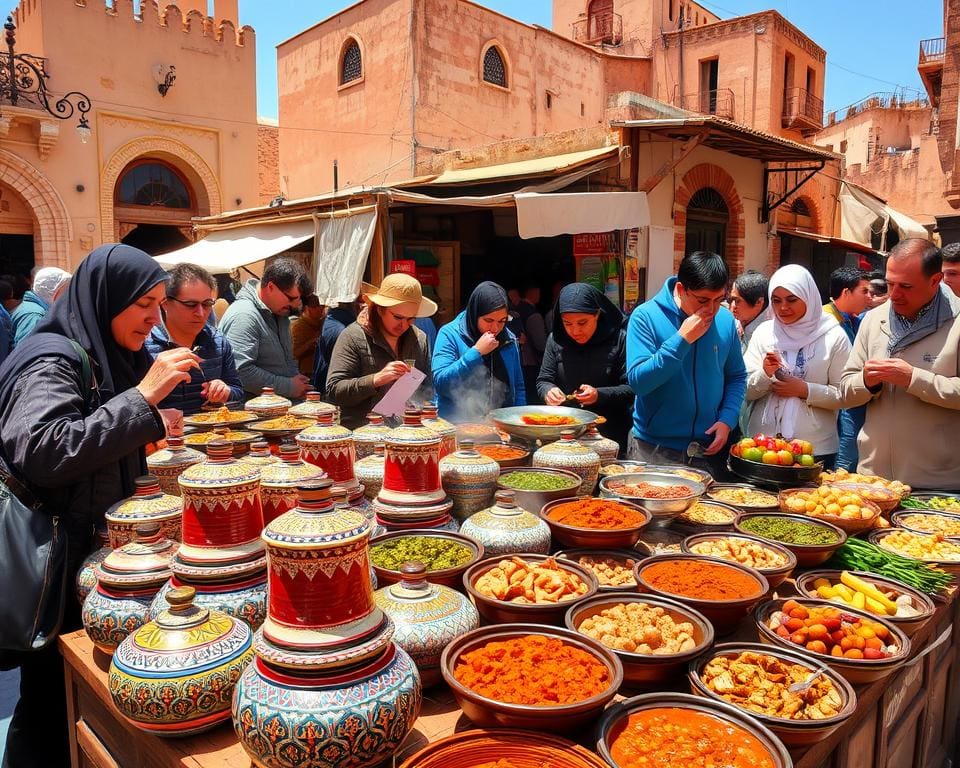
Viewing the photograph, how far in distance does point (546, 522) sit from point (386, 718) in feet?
3.52

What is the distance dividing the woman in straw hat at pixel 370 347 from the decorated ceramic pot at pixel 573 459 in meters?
1.10

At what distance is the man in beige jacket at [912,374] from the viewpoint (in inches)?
121

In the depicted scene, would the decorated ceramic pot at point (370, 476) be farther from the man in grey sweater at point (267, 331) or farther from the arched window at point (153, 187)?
the arched window at point (153, 187)

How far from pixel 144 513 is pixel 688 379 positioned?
260 cm

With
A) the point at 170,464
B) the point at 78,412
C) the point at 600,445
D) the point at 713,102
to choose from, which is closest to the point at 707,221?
the point at 600,445

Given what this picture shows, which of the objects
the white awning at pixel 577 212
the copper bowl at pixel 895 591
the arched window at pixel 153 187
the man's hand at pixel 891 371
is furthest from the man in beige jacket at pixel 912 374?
the arched window at pixel 153 187

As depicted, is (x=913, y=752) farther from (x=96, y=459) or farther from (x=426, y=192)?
(x=426, y=192)

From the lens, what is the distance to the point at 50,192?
514 inches

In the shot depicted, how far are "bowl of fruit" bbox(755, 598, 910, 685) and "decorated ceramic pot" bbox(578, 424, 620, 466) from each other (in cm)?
115

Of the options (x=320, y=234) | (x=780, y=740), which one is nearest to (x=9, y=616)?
(x=780, y=740)

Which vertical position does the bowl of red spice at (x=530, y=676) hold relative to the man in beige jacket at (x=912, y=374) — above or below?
below

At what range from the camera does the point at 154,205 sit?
15.1 metres

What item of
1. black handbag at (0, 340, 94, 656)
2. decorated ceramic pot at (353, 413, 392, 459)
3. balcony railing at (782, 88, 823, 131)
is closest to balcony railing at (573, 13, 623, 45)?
balcony railing at (782, 88, 823, 131)

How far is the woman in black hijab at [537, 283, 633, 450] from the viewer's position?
399cm
